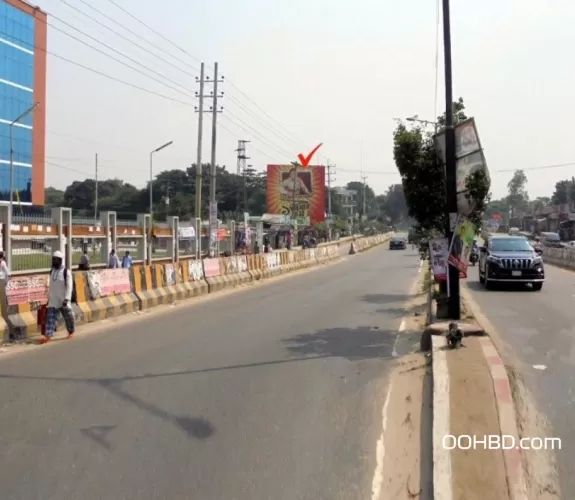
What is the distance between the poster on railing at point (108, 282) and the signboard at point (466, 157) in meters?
8.25

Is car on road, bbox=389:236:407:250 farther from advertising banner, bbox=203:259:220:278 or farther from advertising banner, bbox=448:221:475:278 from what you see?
advertising banner, bbox=448:221:475:278

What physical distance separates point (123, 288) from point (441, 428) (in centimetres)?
1241

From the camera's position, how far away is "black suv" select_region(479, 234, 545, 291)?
22.1 meters

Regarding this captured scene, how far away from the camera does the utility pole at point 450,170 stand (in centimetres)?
1213

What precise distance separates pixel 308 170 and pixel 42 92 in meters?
26.5

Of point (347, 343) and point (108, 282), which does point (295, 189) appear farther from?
point (347, 343)

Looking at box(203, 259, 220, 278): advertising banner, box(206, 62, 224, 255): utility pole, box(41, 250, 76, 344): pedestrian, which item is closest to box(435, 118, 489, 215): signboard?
box(41, 250, 76, 344): pedestrian

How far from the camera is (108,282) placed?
1642cm

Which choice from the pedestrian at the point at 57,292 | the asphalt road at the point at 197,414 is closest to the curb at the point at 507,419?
the asphalt road at the point at 197,414

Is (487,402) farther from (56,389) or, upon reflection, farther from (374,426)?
(56,389)

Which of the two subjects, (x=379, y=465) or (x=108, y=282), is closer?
(x=379, y=465)

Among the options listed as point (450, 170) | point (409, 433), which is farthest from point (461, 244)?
point (409, 433)

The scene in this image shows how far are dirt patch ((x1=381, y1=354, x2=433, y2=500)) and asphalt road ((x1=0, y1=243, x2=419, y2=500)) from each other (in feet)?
0.56

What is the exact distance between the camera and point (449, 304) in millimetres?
12344
